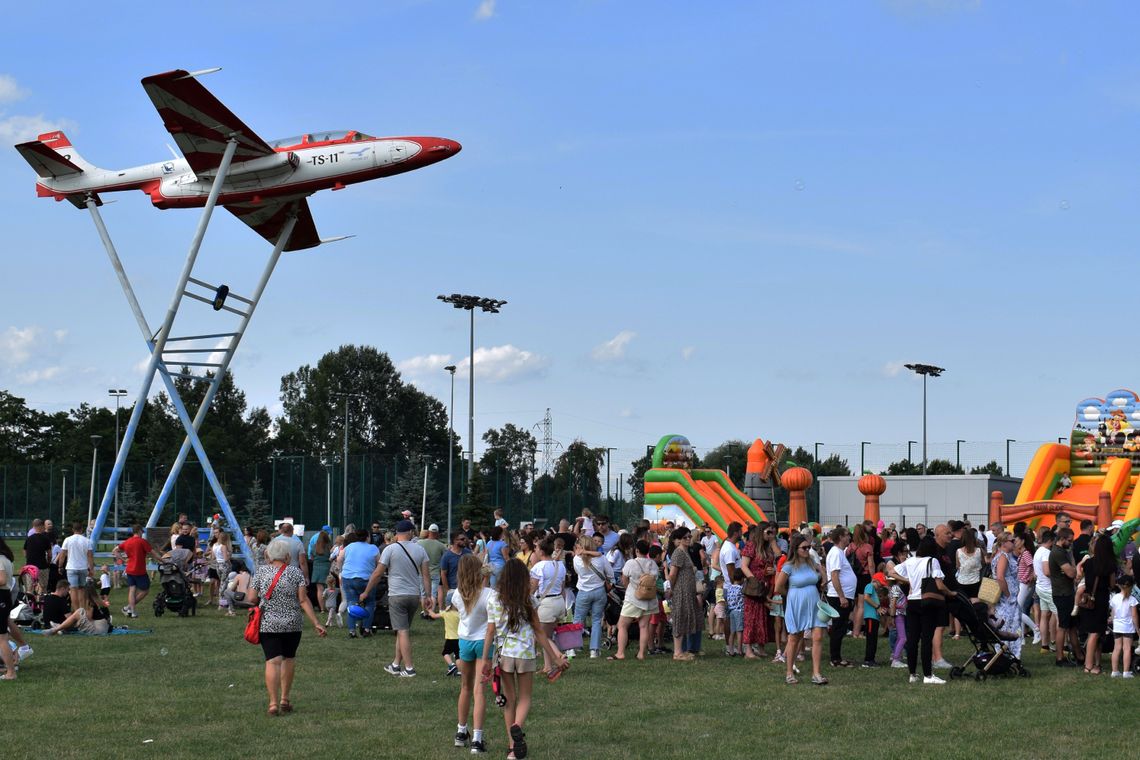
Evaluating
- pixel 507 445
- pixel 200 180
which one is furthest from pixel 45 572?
pixel 507 445

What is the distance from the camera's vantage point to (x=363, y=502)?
55125 mm

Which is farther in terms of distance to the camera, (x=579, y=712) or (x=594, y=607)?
(x=594, y=607)

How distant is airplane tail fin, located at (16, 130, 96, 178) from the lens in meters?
22.5

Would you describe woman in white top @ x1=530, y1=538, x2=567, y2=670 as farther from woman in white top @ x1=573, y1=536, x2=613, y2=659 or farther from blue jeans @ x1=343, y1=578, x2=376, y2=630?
blue jeans @ x1=343, y1=578, x2=376, y2=630

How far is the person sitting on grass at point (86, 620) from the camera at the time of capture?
18031 millimetres

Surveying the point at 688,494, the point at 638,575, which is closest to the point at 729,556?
the point at 638,575

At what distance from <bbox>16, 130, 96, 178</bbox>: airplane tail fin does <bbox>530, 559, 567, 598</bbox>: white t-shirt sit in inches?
501

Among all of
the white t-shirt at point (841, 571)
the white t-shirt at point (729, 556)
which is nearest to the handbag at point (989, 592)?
the white t-shirt at point (841, 571)

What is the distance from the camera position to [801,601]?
43.9 ft

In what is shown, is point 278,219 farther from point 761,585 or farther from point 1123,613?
point 1123,613

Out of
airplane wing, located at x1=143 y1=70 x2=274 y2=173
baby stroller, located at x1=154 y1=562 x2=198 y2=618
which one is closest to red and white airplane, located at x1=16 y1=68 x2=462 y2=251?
airplane wing, located at x1=143 y1=70 x2=274 y2=173

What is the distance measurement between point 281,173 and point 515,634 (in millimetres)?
12866

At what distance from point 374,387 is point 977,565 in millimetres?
90718

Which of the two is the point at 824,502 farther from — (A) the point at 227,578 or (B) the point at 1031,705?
(B) the point at 1031,705
